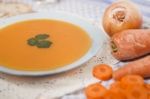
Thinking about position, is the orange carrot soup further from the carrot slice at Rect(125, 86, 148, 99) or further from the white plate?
the carrot slice at Rect(125, 86, 148, 99)

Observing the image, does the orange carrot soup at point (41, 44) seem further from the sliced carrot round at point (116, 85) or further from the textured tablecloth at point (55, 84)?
the sliced carrot round at point (116, 85)

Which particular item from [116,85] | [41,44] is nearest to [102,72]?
[116,85]

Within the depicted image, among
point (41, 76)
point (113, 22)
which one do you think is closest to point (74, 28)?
point (113, 22)

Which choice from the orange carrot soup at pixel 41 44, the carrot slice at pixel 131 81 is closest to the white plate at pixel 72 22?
the orange carrot soup at pixel 41 44

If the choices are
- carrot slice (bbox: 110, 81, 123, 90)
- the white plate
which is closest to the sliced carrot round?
carrot slice (bbox: 110, 81, 123, 90)

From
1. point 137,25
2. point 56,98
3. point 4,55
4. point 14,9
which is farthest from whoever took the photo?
point 14,9

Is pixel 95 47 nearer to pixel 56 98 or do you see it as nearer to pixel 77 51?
pixel 77 51
